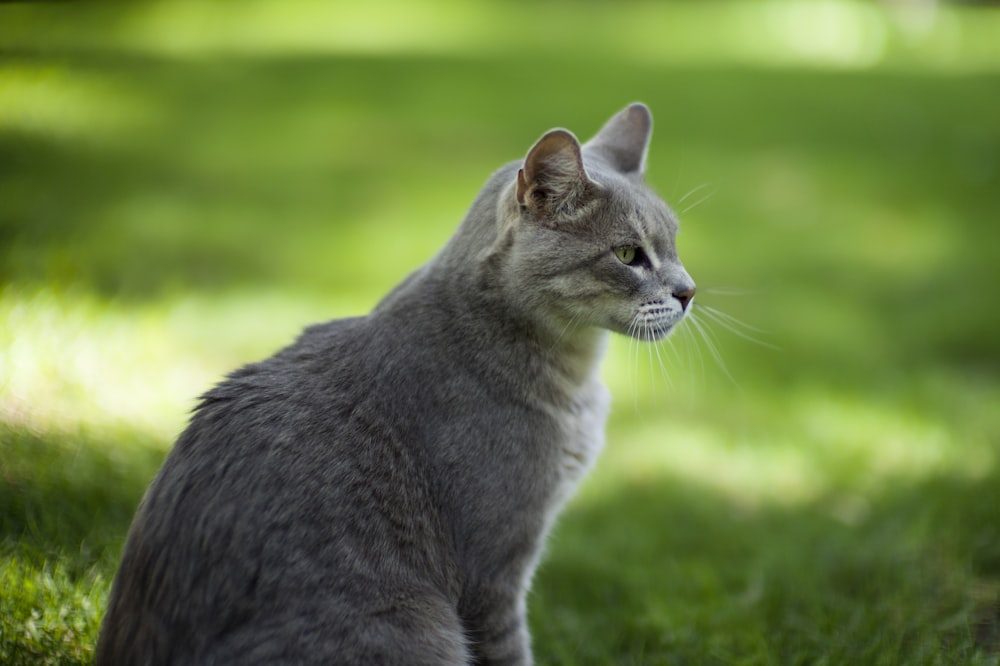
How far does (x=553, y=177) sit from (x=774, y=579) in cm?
180

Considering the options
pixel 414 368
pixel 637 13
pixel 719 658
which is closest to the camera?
pixel 414 368

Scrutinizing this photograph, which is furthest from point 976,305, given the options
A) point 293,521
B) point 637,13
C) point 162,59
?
point 637,13

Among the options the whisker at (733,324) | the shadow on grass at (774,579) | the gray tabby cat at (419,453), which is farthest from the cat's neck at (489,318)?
the shadow on grass at (774,579)

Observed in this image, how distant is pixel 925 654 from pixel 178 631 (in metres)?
2.13

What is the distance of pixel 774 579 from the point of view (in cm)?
331

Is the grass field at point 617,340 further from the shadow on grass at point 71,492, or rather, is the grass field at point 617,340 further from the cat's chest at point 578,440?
the cat's chest at point 578,440

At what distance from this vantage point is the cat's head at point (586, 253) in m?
2.53

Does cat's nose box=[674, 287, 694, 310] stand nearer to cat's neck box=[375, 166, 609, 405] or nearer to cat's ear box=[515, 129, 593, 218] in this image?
cat's neck box=[375, 166, 609, 405]

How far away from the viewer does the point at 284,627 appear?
2041 millimetres

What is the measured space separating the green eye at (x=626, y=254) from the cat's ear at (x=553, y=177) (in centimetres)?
19

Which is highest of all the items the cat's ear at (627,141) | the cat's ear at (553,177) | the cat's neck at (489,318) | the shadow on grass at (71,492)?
the cat's ear at (627,141)

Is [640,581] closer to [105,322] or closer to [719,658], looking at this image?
[719,658]

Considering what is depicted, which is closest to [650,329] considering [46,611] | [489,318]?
[489,318]

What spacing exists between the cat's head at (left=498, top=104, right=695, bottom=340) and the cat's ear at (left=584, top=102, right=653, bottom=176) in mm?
345
